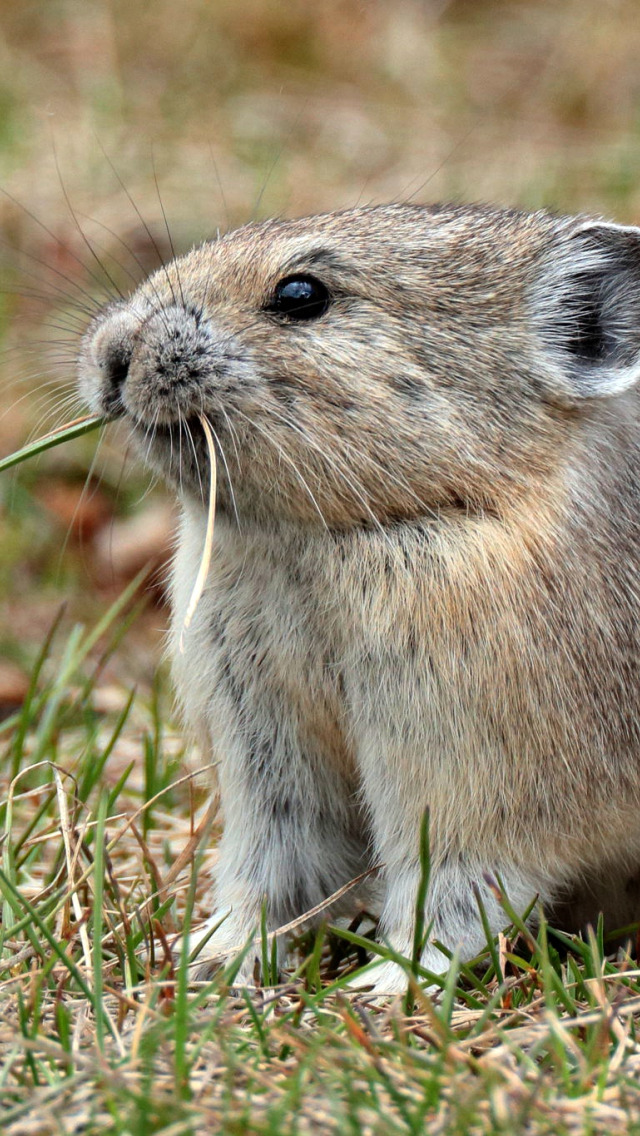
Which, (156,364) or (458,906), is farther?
(458,906)

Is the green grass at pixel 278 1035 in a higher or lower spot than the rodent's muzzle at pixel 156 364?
lower

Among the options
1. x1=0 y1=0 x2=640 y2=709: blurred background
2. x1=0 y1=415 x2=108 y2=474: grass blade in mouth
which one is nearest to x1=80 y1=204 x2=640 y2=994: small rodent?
x1=0 y1=415 x2=108 y2=474: grass blade in mouth

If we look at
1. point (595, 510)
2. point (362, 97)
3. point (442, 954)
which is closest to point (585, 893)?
point (442, 954)

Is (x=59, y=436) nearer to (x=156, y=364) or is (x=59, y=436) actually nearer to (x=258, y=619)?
(x=156, y=364)

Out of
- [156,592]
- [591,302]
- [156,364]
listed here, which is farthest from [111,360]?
[156,592]

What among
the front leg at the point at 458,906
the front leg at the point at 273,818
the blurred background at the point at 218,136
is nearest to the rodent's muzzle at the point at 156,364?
the front leg at the point at 273,818

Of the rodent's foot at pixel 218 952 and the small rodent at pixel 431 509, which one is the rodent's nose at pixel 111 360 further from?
the rodent's foot at pixel 218 952

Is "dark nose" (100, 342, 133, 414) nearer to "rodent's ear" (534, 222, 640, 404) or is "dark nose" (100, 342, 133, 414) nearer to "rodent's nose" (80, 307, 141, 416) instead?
"rodent's nose" (80, 307, 141, 416)
